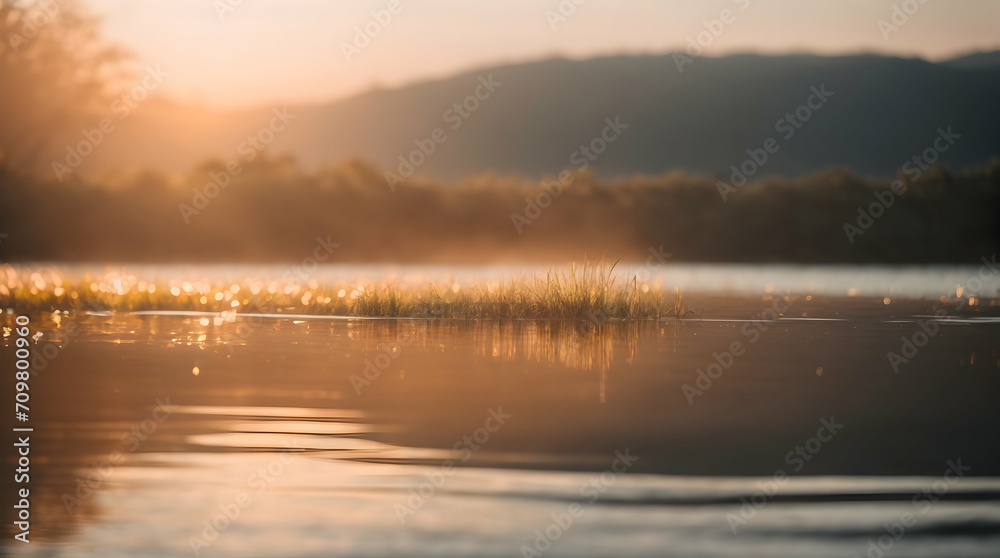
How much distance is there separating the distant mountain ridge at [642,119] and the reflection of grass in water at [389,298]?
320 ft

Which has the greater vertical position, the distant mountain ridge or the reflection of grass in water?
the distant mountain ridge

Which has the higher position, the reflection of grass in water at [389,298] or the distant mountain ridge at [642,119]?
the distant mountain ridge at [642,119]

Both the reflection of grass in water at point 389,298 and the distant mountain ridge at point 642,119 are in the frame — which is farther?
the distant mountain ridge at point 642,119

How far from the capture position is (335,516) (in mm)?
5520

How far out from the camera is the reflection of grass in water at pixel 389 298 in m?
18.8

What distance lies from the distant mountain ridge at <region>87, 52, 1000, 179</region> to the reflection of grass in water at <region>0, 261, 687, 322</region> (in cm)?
9766

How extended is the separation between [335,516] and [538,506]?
1.05 m

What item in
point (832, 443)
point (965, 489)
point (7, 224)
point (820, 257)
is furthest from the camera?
point (820, 257)

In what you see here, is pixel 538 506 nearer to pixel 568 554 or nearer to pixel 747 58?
pixel 568 554

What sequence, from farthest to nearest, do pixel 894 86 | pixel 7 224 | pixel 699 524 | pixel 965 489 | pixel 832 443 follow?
pixel 894 86 → pixel 7 224 → pixel 832 443 → pixel 965 489 → pixel 699 524

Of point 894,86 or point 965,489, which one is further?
point 894,86

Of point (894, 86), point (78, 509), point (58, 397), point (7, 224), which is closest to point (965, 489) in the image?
point (78, 509)

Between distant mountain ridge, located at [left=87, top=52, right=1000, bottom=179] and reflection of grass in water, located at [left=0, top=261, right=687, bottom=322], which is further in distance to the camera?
distant mountain ridge, located at [left=87, top=52, right=1000, bottom=179]

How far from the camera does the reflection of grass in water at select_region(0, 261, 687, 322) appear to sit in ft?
61.6
